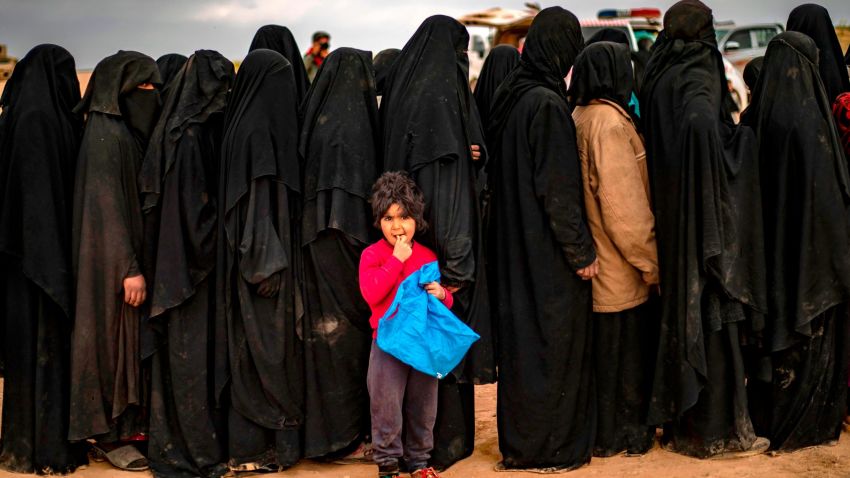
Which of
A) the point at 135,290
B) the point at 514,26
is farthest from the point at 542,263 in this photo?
the point at 514,26

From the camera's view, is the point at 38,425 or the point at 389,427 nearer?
the point at 389,427

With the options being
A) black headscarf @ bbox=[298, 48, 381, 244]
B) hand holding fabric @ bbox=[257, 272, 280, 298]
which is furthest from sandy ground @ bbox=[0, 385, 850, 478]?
black headscarf @ bbox=[298, 48, 381, 244]

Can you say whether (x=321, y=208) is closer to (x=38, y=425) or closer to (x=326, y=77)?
(x=326, y=77)

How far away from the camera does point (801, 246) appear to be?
14.9ft

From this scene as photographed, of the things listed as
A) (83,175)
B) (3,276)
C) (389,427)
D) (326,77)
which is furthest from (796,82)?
(3,276)

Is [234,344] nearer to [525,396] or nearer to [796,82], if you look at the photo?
[525,396]

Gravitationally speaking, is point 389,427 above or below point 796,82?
below

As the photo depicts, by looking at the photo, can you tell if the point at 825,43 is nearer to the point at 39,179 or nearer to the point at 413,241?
the point at 413,241

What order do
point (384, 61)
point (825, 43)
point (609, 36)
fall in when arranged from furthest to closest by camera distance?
point (609, 36) → point (384, 61) → point (825, 43)

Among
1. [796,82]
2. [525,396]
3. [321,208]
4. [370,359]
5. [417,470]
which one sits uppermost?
[796,82]

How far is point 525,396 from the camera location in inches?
177

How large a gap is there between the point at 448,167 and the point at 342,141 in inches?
21.5

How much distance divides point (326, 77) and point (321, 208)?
671 mm

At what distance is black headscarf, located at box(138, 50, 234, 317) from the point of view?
4406 mm
